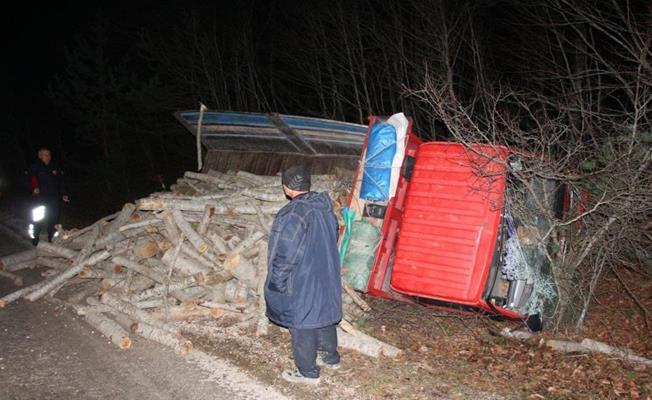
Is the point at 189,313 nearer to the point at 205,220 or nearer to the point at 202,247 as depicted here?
the point at 202,247

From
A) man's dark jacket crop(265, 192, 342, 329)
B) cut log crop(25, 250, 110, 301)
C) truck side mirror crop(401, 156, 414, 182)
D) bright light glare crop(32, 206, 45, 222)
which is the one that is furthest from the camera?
bright light glare crop(32, 206, 45, 222)

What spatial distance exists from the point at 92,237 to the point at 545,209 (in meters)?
6.55

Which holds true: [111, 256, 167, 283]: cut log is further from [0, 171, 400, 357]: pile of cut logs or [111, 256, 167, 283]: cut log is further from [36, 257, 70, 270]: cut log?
[36, 257, 70, 270]: cut log

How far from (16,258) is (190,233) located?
142 inches

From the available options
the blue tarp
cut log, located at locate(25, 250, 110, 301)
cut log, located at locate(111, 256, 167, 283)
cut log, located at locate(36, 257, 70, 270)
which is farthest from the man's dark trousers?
cut log, located at locate(36, 257, 70, 270)

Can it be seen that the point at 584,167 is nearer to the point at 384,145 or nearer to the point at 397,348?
the point at 384,145

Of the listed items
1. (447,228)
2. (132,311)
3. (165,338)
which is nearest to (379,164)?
(447,228)

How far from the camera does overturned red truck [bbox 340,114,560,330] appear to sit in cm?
522

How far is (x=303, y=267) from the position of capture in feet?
13.3

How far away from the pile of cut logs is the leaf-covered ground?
1.08 ft

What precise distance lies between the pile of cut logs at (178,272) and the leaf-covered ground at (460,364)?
1.08 ft

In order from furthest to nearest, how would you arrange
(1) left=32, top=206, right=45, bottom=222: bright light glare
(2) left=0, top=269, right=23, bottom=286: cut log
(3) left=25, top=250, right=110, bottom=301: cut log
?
(1) left=32, top=206, right=45, bottom=222: bright light glare, (2) left=0, top=269, right=23, bottom=286: cut log, (3) left=25, top=250, right=110, bottom=301: cut log

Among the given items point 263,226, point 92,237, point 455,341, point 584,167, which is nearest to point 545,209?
point 584,167

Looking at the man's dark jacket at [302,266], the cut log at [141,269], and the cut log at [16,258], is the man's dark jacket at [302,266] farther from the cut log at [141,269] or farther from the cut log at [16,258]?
the cut log at [16,258]
